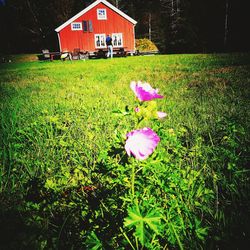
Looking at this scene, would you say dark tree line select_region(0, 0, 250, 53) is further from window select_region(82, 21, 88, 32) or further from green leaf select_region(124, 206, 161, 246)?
green leaf select_region(124, 206, 161, 246)

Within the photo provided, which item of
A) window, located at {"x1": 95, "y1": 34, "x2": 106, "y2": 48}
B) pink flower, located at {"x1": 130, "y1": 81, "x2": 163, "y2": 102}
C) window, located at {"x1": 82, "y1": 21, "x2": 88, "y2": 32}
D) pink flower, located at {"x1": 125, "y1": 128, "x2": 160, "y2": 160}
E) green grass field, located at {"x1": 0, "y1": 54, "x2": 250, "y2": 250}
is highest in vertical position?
window, located at {"x1": 82, "y1": 21, "x2": 88, "y2": 32}

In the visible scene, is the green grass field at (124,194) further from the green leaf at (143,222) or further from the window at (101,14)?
the window at (101,14)

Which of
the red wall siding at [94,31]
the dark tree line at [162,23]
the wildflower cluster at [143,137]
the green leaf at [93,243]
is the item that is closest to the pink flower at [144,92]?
the wildflower cluster at [143,137]

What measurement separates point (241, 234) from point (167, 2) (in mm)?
40588

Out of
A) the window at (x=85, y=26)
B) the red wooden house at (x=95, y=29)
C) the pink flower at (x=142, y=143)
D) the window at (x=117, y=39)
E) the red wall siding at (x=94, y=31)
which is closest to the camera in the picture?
the pink flower at (x=142, y=143)

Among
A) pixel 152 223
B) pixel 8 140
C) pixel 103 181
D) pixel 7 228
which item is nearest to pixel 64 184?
pixel 103 181

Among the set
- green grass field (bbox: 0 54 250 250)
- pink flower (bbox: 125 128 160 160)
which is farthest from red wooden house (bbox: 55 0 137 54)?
pink flower (bbox: 125 128 160 160)

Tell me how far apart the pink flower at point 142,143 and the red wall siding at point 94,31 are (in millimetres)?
25954

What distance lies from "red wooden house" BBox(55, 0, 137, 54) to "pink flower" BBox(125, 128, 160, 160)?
25480 millimetres

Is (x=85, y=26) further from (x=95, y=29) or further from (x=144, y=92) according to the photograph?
(x=144, y=92)

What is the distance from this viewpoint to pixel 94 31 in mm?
26203

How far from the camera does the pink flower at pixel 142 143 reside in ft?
2.80

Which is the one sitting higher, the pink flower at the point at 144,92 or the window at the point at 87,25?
the window at the point at 87,25

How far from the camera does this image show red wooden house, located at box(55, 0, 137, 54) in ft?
83.0
